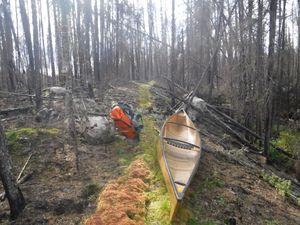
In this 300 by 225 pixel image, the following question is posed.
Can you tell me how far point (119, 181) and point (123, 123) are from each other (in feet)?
10.4

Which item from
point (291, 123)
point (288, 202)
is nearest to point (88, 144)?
point (288, 202)

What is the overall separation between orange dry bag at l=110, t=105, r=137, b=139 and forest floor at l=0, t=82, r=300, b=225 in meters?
0.32

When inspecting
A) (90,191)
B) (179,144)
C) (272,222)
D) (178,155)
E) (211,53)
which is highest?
(211,53)

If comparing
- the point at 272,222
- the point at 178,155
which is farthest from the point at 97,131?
the point at 272,222

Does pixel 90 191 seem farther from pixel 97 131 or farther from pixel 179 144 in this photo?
pixel 97 131

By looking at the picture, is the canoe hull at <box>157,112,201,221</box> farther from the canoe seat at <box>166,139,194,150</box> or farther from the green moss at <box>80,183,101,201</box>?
the green moss at <box>80,183,101,201</box>

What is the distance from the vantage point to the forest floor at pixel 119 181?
491cm

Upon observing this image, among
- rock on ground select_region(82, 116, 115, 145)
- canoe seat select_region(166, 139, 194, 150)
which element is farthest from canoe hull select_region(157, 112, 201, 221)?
rock on ground select_region(82, 116, 115, 145)

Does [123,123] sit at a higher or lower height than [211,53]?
lower

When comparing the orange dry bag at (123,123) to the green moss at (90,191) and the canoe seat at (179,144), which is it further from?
the green moss at (90,191)

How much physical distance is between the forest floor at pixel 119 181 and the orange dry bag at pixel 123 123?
321 millimetres

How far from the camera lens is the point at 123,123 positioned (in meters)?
8.88

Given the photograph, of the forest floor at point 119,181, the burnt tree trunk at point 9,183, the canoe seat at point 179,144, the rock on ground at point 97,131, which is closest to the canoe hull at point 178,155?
the canoe seat at point 179,144

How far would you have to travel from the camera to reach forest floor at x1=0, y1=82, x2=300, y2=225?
193 inches
